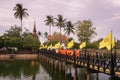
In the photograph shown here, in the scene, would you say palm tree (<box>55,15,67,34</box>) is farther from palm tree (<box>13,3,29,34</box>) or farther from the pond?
the pond

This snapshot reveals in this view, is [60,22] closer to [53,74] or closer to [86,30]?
[86,30]

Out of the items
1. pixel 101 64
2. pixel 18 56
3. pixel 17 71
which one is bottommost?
pixel 17 71

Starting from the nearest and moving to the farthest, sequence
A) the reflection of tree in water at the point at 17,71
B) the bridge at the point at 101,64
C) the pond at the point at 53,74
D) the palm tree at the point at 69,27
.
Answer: the bridge at the point at 101,64
the pond at the point at 53,74
the reflection of tree in water at the point at 17,71
the palm tree at the point at 69,27

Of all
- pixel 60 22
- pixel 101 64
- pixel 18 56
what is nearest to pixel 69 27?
pixel 60 22

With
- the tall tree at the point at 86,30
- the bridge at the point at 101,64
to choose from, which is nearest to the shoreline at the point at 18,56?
the tall tree at the point at 86,30

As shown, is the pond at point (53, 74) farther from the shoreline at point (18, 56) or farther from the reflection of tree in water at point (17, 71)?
the shoreline at point (18, 56)

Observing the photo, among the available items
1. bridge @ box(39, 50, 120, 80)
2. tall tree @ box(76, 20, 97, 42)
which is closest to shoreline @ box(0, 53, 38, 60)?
tall tree @ box(76, 20, 97, 42)

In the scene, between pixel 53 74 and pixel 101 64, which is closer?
pixel 101 64

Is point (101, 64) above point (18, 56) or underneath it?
above

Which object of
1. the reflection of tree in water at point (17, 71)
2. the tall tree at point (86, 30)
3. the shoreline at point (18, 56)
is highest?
the tall tree at point (86, 30)

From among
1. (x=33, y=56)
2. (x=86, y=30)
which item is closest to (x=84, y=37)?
(x=86, y=30)

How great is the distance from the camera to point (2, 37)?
A: 118875mm

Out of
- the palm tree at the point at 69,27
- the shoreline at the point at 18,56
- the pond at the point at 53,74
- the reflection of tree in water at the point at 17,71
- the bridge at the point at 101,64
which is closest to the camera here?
the bridge at the point at 101,64

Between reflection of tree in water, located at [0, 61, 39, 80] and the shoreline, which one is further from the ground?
the shoreline
